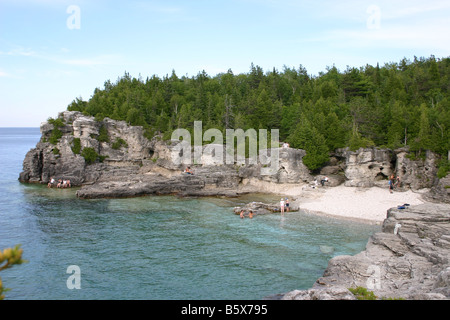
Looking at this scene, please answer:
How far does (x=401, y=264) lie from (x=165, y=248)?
16.1 metres

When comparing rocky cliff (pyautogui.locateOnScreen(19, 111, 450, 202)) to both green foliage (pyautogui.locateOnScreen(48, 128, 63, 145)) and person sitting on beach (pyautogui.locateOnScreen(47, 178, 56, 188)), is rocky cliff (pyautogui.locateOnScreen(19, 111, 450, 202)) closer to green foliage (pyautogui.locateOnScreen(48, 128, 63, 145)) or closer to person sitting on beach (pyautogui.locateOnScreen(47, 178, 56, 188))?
green foliage (pyautogui.locateOnScreen(48, 128, 63, 145))

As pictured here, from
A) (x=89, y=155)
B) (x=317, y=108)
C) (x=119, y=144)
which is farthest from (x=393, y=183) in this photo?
(x=89, y=155)

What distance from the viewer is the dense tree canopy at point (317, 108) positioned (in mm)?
45094

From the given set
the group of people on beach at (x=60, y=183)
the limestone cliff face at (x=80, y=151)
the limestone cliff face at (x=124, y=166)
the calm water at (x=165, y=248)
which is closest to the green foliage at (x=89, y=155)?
the limestone cliff face at (x=124, y=166)

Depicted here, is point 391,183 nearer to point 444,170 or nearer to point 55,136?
point 444,170

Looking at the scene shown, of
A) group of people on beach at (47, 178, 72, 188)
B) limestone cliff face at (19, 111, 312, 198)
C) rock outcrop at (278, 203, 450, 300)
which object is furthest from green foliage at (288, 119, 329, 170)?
group of people on beach at (47, 178, 72, 188)

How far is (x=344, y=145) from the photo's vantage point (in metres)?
48.3

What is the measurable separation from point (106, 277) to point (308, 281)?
40.5 ft

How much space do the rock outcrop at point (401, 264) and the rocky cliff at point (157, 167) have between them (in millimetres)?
13104

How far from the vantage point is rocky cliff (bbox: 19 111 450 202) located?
43125mm

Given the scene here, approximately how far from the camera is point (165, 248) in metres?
26.3

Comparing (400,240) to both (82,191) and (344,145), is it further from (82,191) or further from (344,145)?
(82,191)
